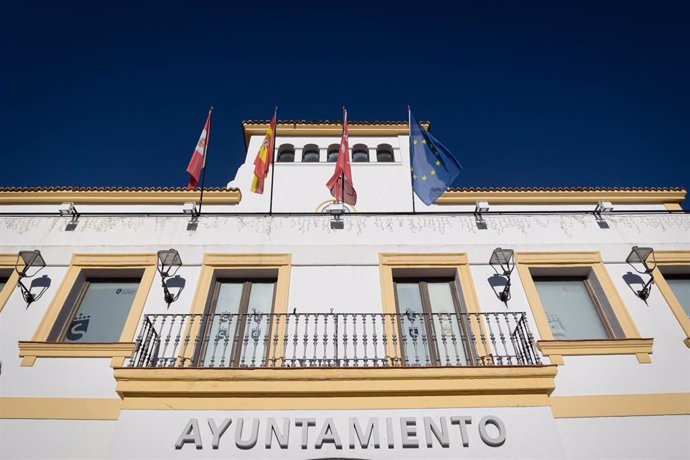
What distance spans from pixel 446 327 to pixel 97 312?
19.3 ft

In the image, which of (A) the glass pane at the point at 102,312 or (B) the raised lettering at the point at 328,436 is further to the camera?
(A) the glass pane at the point at 102,312

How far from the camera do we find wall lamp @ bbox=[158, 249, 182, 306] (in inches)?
306

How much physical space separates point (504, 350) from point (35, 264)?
8002mm

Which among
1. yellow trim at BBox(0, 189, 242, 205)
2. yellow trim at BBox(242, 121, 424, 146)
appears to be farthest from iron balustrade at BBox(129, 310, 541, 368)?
yellow trim at BBox(242, 121, 424, 146)

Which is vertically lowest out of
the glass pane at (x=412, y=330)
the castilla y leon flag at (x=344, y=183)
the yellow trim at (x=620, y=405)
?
the yellow trim at (x=620, y=405)

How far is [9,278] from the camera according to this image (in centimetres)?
810

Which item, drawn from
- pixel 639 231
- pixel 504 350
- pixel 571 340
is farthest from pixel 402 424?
pixel 639 231

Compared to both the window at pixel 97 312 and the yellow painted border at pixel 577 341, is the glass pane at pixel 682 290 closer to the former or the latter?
the yellow painted border at pixel 577 341

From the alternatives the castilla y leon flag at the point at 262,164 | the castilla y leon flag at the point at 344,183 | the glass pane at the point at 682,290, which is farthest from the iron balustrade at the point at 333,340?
the castilla y leon flag at the point at 262,164

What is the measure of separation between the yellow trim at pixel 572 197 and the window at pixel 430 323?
584cm

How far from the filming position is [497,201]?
1376 cm

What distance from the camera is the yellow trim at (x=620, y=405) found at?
20.7ft

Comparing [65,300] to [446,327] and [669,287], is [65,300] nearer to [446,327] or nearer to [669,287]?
[446,327]

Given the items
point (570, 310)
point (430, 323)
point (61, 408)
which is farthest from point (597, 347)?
point (61, 408)
